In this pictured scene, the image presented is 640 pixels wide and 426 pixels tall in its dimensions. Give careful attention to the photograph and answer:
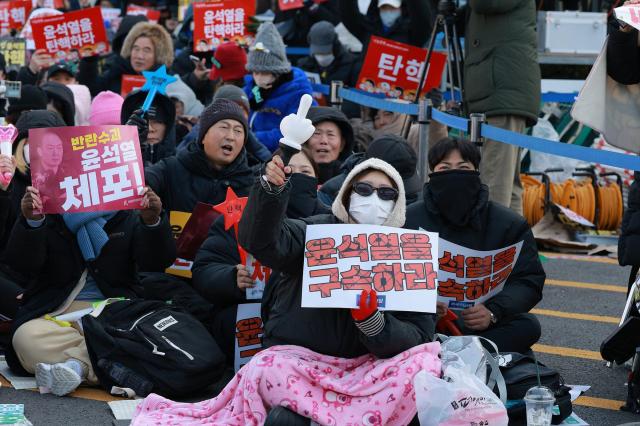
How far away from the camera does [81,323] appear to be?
251 inches

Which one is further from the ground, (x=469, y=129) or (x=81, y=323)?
(x=469, y=129)

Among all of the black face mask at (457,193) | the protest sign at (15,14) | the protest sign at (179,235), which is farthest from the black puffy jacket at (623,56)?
the protest sign at (15,14)

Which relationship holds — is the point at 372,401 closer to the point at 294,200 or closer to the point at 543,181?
the point at 294,200

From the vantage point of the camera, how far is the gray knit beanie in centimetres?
937

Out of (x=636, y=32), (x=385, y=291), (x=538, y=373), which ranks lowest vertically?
(x=538, y=373)

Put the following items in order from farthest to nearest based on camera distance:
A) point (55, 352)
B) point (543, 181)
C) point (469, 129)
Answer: point (543, 181)
point (469, 129)
point (55, 352)

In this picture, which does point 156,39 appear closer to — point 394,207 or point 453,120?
point 453,120

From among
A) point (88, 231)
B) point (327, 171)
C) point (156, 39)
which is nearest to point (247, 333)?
point (88, 231)

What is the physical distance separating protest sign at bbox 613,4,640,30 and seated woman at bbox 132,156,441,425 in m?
1.20

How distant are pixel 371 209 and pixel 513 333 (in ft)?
4.25

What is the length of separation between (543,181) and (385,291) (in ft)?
18.8

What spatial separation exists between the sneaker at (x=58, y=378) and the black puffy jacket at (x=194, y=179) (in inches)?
50.4

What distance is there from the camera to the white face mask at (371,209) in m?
5.43

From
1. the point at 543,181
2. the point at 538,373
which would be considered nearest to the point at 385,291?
the point at 538,373
